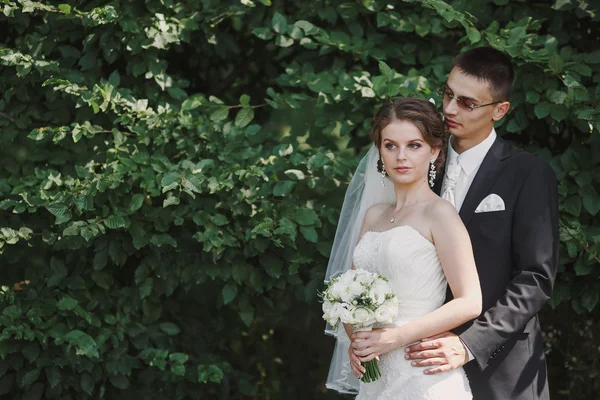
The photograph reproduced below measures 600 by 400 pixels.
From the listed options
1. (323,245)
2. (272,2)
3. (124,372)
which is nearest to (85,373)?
(124,372)

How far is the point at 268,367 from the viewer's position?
17.4 feet

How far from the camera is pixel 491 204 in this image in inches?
120

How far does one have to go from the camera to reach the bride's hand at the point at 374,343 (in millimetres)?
2932

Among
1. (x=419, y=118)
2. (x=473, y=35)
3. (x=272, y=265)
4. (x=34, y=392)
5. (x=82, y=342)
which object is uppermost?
(x=473, y=35)

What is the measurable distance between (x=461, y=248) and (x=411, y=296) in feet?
0.88

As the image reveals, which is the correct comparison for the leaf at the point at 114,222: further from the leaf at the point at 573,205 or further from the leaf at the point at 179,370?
the leaf at the point at 573,205

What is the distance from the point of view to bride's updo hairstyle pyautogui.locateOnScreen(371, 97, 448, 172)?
10.1 ft

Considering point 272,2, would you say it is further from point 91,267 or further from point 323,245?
point 91,267

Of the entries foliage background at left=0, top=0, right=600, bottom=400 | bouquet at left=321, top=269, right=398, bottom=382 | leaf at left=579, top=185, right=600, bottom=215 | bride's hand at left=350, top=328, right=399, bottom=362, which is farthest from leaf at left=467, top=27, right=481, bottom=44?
bride's hand at left=350, top=328, right=399, bottom=362

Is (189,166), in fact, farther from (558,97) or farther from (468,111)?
(558,97)

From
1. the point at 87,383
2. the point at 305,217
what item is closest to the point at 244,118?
the point at 305,217

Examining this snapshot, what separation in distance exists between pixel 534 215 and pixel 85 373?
7.97 feet

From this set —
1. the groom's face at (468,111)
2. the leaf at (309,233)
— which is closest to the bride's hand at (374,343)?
the groom's face at (468,111)

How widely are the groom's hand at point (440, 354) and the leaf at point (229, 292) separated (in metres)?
1.38
